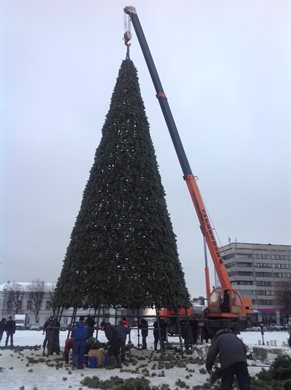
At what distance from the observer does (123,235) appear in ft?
51.0

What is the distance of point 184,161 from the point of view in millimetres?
23141

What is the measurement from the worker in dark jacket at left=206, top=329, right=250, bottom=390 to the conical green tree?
785 cm

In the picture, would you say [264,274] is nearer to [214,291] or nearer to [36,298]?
[36,298]

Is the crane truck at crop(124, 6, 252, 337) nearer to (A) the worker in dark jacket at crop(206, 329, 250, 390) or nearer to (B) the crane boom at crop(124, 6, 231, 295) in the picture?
(B) the crane boom at crop(124, 6, 231, 295)


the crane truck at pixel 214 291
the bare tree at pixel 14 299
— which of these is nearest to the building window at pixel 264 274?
the bare tree at pixel 14 299

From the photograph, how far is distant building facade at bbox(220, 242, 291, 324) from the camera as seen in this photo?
3383 inches

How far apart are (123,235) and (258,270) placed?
3163 inches

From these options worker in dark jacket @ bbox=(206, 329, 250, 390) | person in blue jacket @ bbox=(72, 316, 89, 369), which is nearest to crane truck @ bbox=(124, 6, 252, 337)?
person in blue jacket @ bbox=(72, 316, 89, 369)

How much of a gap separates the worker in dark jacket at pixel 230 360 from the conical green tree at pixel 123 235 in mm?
7846

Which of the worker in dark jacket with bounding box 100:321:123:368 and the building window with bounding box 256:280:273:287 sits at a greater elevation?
the building window with bounding box 256:280:273:287

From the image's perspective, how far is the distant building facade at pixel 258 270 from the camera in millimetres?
85938

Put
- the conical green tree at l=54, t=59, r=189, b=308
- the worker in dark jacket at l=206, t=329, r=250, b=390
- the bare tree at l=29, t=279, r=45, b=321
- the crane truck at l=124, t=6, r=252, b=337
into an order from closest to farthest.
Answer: the worker in dark jacket at l=206, t=329, r=250, b=390
the conical green tree at l=54, t=59, r=189, b=308
the crane truck at l=124, t=6, r=252, b=337
the bare tree at l=29, t=279, r=45, b=321

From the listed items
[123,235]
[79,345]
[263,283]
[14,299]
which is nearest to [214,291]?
[123,235]

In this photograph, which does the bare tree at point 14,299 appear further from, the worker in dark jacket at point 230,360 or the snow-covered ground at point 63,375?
the worker in dark jacket at point 230,360
